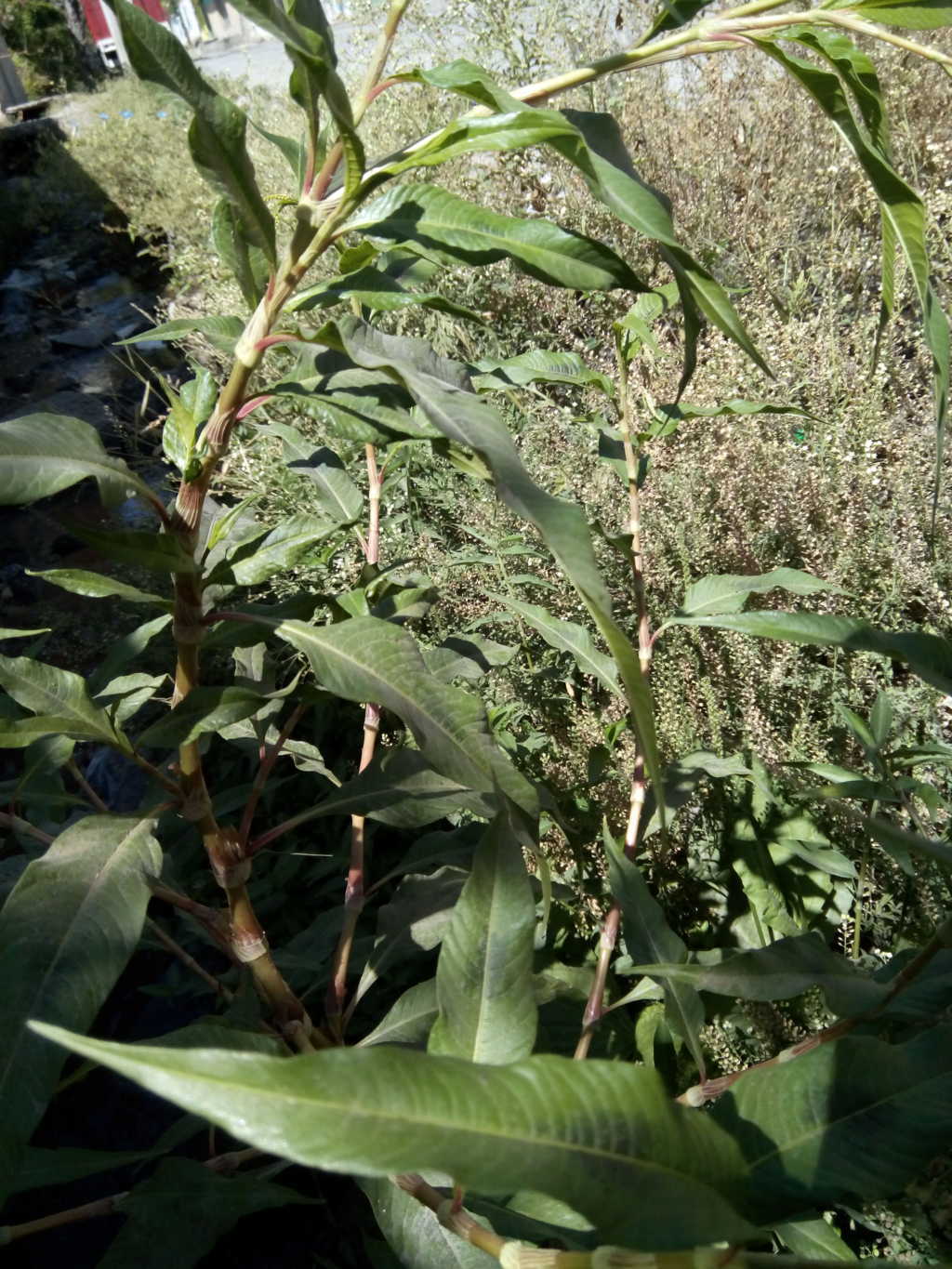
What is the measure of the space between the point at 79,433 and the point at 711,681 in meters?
1.58

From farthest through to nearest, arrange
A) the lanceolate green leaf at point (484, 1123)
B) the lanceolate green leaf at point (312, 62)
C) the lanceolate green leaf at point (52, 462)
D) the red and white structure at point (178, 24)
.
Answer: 1. the red and white structure at point (178, 24)
2. the lanceolate green leaf at point (52, 462)
3. the lanceolate green leaf at point (312, 62)
4. the lanceolate green leaf at point (484, 1123)

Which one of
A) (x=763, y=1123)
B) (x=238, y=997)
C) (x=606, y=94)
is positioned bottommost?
(x=238, y=997)

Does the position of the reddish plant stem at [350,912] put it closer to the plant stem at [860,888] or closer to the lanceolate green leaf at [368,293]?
the lanceolate green leaf at [368,293]

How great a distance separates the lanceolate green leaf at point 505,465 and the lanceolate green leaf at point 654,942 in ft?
1.50

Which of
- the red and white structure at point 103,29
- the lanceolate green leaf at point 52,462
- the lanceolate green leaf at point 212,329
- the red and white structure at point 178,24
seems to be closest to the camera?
the lanceolate green leaf at point 52,462

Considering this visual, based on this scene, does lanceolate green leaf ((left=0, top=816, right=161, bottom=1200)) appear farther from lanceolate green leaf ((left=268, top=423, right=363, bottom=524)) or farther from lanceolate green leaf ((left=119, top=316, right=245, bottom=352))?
lanceolate green leaf ((left=268, top=423, right=363, bottom=524))

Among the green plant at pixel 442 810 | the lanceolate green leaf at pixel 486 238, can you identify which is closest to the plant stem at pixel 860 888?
the green plant at pixel 442 810

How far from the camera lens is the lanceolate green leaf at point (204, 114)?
0.67 m

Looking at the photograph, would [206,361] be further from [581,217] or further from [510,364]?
[510,364]

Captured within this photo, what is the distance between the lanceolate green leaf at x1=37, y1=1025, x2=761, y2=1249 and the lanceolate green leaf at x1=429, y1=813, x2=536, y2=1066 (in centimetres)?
25

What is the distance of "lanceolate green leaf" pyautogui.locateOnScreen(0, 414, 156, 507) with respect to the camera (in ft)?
2.36

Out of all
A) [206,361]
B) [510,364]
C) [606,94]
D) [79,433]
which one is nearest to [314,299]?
[79,433]

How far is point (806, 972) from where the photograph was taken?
2.97ft

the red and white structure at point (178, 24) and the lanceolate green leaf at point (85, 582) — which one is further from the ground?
the red and white structure at point (178, 24)
